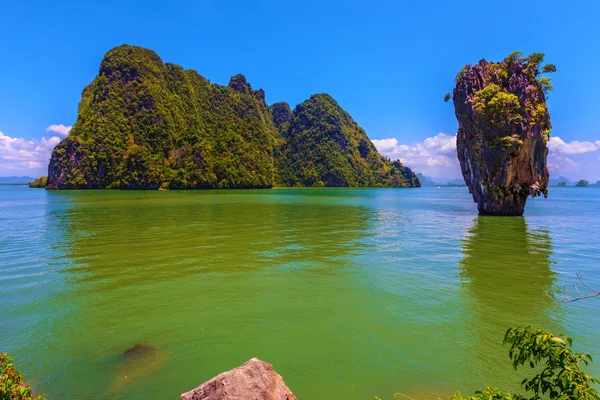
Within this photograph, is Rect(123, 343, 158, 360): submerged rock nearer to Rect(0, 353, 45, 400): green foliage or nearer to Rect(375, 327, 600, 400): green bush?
Rect(0, 353, 45, 400): green foliage

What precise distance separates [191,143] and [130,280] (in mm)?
178668

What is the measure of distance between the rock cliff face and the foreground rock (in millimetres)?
39352

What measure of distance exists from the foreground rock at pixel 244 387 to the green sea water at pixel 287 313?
1.96 meters

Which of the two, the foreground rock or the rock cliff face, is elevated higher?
the rock cliff face

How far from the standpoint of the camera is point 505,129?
3575 cm

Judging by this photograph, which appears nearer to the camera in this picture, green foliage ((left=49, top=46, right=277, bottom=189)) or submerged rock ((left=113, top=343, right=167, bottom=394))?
submerged rock ((left=113, top=343, right=167, bottom=394))

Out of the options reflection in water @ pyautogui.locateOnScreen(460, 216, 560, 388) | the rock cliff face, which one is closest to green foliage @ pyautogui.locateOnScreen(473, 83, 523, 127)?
the rock cliff face

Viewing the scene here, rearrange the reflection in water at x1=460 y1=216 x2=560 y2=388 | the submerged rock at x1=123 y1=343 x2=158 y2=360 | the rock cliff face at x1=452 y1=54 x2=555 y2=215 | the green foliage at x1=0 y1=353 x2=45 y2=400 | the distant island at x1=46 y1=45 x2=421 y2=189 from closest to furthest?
the green foliage at x1=0 y1=353 x2=45 y2=400 < the submerged rock at x1=123 y1=343 x2=158 y2=360 < the reflection in water at x1=460 y1=216 x2=560 y2=388 < the rock cliff face at x1=452 y1=54 x2=555 y2=215 < the distant island at x1=46 y1=45 x2=421 y2=189

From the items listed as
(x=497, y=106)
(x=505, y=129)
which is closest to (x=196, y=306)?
(x=497, y=106)

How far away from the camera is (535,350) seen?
11.3 feet

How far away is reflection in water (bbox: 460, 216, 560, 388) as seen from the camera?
7.78 meters

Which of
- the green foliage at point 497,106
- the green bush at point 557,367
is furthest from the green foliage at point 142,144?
the green bush at point 557,367

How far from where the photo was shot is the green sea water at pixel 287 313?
6.51 meters

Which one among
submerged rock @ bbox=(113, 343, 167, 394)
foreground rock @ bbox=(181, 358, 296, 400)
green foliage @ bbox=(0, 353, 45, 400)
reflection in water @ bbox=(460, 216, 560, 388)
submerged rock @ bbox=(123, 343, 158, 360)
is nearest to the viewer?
foreground rock @ bbox=(181, 358, 296, 400)
